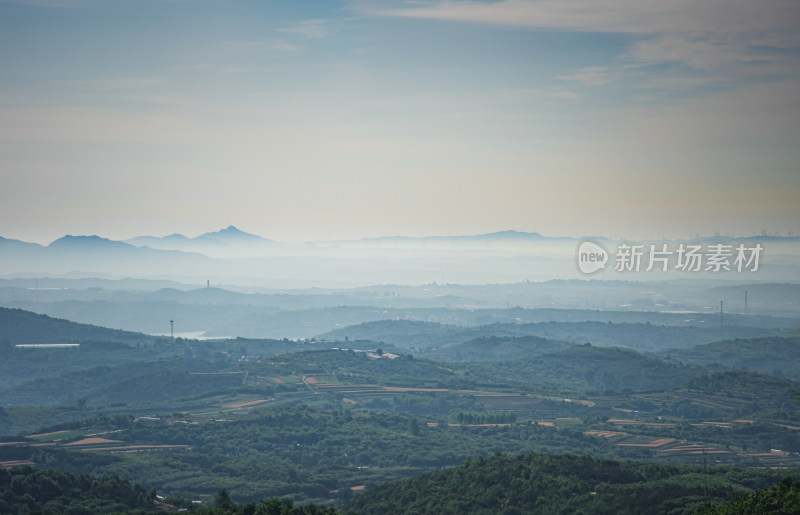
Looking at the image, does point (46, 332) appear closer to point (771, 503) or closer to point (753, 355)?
point (753, 355)

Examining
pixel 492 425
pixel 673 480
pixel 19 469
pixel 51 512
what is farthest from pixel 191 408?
pixel 673 480

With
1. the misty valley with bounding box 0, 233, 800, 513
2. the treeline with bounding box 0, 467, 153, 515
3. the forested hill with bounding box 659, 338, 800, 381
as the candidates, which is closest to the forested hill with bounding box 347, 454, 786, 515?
the misty valley with bounding box 0, 233, 800, 513

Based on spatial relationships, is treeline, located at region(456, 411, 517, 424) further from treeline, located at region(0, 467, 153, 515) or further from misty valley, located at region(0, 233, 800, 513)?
treeline, located at region(0, 467, 153, 515)

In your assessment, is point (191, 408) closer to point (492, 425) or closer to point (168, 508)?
point (492, 425)

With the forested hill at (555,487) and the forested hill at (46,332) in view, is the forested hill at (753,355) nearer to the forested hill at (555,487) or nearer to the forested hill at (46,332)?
the forested hill at (555,487)

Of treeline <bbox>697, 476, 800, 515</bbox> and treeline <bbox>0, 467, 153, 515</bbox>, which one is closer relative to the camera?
treeline <bbox>697, 476, 800, 515</bbox>

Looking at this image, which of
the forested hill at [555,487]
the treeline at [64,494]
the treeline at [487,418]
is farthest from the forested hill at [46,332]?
the forested hill at [555,487]
